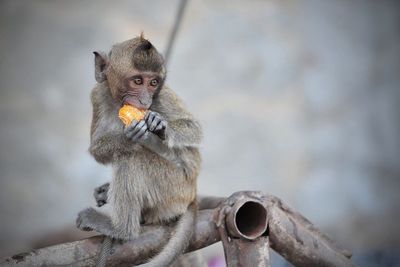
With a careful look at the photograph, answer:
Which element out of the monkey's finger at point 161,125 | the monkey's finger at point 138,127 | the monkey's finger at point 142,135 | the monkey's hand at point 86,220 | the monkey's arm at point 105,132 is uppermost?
the monkey's finger at point 161,125

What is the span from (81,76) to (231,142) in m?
2.36

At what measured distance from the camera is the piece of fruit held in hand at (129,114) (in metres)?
4.14

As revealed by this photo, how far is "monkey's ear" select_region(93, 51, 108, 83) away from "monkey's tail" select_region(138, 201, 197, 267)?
1.25m

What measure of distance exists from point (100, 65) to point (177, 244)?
155cm

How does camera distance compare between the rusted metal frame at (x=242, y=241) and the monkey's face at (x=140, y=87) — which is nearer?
the rusted metal frame at (x=242, y=241)

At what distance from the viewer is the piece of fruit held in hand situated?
4.14 meters

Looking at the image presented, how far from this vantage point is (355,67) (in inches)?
366

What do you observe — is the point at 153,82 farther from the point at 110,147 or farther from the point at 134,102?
the point at 110,147

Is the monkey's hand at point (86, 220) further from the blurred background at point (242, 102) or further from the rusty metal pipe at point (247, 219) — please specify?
the blurred background at point (242, 102)

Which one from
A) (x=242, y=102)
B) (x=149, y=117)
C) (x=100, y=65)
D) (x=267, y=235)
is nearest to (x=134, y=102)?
(x=149, y=117)

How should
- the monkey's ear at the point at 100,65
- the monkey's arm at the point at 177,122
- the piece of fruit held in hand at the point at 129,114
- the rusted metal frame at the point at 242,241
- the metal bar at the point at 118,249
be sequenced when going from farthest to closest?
the monkey's ear at the point at 100,65 < the monkey's arm at the point at 177,122 < the piece of fruit held in hand at the point at 129,114 < the rusted metal frame at the point at 242,241 < the metal bar at the point at 118,249

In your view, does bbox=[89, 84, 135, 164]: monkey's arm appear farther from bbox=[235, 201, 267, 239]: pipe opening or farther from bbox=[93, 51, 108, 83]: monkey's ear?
bbox=[235, 201, 267, 239]: pipe opening

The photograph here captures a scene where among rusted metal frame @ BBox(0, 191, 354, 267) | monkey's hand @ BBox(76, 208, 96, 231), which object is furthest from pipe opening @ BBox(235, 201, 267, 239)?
monkey's hand @ BBox(76, 208, 96, 231)

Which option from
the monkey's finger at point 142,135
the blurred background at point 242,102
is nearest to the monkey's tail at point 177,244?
the monkey's finger at point 142,135
